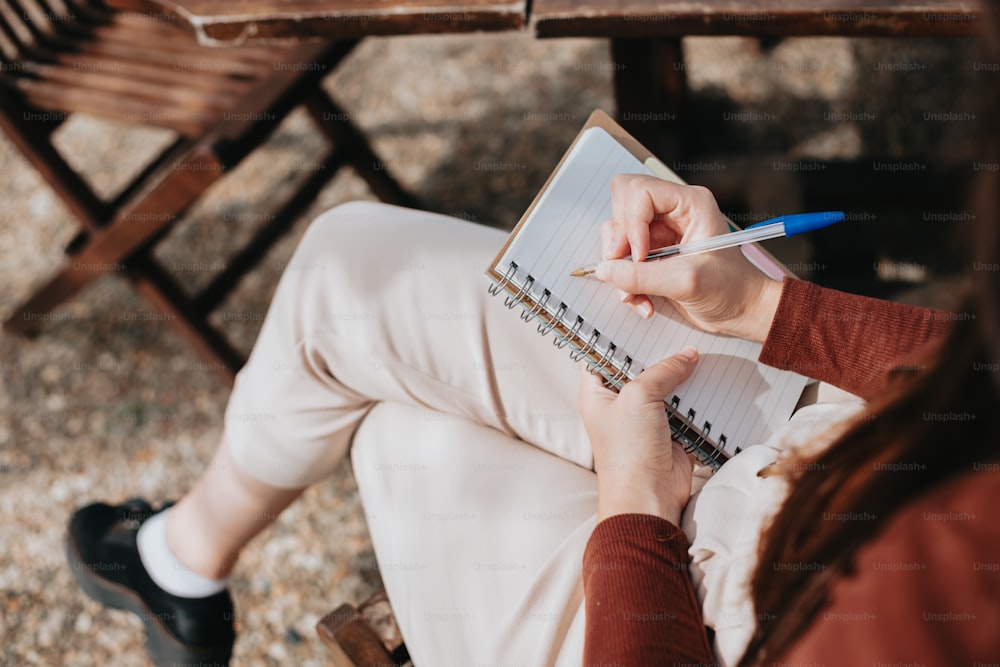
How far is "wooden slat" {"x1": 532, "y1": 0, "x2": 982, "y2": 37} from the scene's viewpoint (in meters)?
1.28

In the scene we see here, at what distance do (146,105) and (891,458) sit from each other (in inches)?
65.7

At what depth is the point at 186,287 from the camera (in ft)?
7.89

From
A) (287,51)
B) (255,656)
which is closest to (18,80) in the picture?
(287,51)

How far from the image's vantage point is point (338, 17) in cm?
140

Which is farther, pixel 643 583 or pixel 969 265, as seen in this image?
pixel 643 583

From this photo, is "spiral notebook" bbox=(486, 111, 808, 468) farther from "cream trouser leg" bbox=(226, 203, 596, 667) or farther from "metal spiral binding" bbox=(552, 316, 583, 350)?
"cream trouser leg" bbox=(226, 203, 596, 667)

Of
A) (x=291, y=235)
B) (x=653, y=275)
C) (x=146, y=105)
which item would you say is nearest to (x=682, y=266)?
(x=653, y=275)

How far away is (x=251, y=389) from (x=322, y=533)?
76cm

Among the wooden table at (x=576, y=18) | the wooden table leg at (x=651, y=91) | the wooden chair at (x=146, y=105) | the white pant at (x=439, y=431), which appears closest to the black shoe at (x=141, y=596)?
the white pant at (x=439, y=431)

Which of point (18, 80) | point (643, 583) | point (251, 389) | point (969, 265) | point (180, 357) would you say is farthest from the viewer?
point (180, 357)

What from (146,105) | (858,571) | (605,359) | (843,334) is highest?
(146,105)

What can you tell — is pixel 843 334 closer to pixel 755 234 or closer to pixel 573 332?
pixel 755 234

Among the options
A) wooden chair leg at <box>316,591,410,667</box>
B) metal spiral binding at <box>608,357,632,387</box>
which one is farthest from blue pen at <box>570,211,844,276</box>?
wooden chair leg at <box>316,591,410,667</box>

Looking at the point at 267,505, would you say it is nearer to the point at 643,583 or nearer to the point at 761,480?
the point at 643,583
